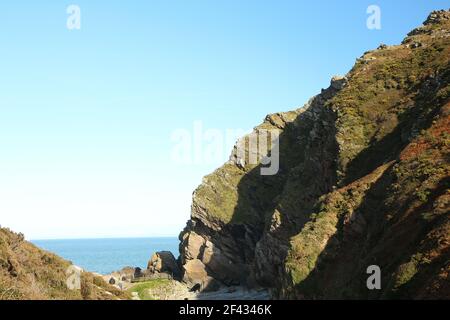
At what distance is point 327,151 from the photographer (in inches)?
2879

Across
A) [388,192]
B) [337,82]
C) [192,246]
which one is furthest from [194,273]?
[388,192]

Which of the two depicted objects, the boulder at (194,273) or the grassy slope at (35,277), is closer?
the grassy slope at (35,277)

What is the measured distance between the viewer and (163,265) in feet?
352

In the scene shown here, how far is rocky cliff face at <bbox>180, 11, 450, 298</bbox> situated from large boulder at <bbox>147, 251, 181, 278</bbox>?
14.9ft

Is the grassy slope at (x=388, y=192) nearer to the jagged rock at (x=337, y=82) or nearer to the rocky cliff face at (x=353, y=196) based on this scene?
the rocky cliff face at (x=353, y=196)

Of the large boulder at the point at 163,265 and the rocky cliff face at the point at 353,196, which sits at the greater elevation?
the rocky cliff face at the point at 353,196

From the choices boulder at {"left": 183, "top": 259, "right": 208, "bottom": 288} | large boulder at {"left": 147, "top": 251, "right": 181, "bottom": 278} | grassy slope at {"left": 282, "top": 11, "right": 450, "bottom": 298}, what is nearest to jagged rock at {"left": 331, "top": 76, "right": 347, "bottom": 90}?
grassy slope at {"left": 282, "top": 11, "right": 450, "bottom": 298}

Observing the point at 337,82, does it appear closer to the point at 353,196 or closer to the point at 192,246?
the point at 192,246

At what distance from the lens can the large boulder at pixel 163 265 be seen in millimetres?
106125

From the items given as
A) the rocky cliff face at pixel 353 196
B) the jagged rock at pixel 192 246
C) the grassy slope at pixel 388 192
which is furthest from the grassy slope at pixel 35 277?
the jagged rock at pixel 192 246

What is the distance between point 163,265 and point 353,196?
6046 centimetres

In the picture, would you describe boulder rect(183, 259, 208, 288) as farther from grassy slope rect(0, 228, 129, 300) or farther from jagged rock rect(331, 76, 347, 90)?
grassy slope rect(0, 228, 129, 300)

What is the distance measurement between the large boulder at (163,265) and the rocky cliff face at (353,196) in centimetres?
453
